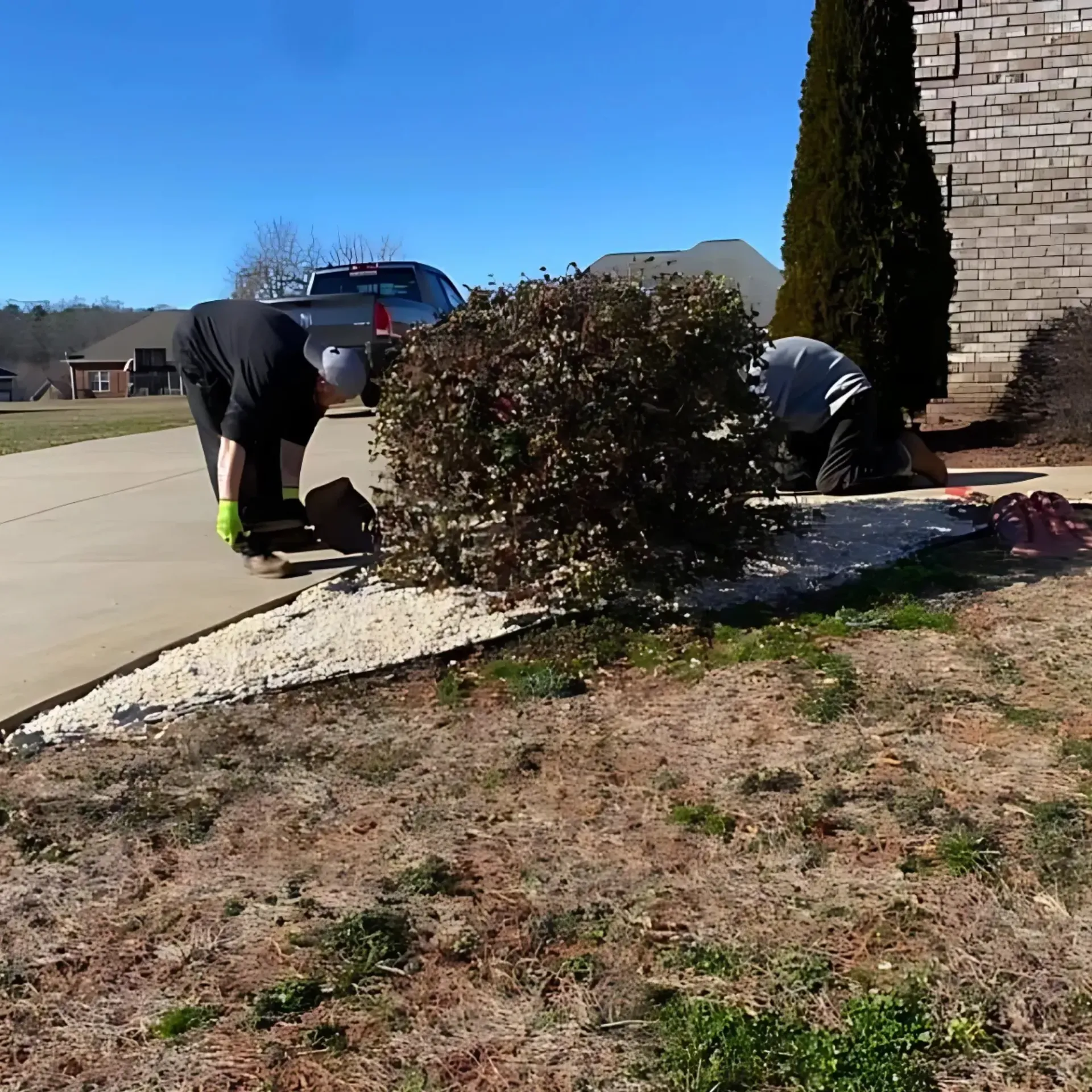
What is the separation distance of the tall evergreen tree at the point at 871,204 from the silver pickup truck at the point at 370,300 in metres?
3.70

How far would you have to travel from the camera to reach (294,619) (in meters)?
5.04

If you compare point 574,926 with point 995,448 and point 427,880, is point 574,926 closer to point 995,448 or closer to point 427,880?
point 427,880

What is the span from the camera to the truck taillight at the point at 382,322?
41.9ft

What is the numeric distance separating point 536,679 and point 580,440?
95cm

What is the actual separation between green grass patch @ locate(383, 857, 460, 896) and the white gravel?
1507 mm

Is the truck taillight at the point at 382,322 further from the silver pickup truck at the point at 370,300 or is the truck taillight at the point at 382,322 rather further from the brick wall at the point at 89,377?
the brick wall at the point at 89,377

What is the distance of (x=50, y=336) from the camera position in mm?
90938

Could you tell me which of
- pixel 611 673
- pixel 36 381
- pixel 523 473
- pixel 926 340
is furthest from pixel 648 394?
pixel 36 381

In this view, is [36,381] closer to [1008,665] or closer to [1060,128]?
[1060,128]

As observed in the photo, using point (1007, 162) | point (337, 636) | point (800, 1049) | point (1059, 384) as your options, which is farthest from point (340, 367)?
point (1007, 162)

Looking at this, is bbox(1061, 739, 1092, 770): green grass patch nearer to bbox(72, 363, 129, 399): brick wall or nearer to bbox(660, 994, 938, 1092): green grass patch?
bbox(660, 994, 938, 1092): green grass patch

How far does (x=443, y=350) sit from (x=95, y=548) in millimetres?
3224

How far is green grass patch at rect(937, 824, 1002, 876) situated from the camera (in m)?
2.59

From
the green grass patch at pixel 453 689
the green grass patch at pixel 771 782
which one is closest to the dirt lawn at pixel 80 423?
the green grass patch at pixel 453 689
